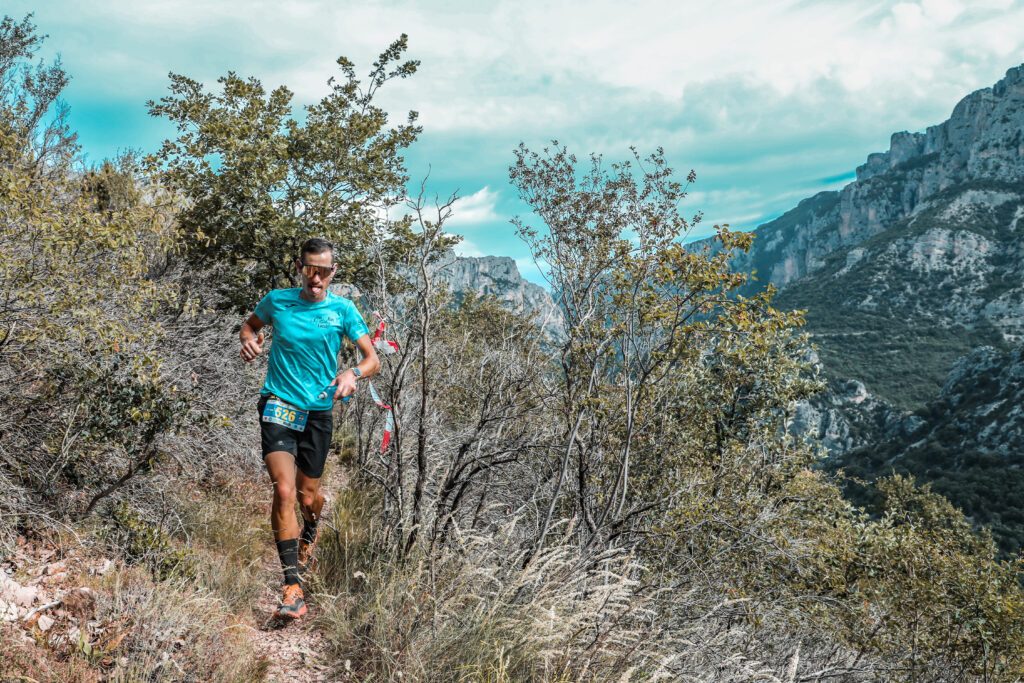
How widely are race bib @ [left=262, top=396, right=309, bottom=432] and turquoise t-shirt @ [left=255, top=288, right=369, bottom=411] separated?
35 millimetres

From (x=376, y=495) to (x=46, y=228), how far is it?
3.44 m

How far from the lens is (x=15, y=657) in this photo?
7.13 feet

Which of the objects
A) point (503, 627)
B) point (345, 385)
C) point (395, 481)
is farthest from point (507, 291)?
point (503, 627)

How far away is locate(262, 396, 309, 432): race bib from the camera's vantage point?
11.1 ft

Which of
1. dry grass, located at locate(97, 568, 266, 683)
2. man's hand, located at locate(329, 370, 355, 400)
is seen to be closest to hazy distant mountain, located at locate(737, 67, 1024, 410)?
man's hand, located at locate(329, 370, 355, 400)

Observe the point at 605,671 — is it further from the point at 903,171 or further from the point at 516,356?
the point at 903,171

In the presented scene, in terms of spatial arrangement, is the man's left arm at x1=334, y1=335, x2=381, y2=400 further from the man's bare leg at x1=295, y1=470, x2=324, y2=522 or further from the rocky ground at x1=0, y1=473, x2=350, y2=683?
the rocky ground at x1=0, y1=473, x2=350, y2=683

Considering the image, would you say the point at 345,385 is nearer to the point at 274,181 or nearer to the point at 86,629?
the point at 86,629

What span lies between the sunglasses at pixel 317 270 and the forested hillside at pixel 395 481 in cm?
38

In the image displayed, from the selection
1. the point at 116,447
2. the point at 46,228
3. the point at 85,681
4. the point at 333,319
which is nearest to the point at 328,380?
the point at 333,319

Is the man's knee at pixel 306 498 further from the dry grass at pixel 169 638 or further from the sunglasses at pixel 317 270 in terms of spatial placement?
the sunglasses at pixel 317 270

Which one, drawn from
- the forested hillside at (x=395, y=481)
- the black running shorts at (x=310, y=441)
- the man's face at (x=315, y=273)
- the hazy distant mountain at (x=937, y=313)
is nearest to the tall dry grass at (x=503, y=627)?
the forested hillside at (x=395, y=481)

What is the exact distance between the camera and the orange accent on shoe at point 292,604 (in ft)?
10.3

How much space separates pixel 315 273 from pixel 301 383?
27.0 inches
